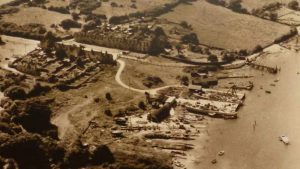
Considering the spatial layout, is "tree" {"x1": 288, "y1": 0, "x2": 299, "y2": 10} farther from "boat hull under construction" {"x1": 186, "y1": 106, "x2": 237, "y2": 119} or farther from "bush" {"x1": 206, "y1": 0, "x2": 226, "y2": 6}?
"boat hull under construction" {"x1": 186, "y1": 106, "x2": 237, "y2": 119}

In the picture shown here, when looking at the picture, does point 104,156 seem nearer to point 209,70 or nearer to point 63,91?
point 63,91

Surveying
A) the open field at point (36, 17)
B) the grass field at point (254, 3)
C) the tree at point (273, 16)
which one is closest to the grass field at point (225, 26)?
the tree at point (273, 16)

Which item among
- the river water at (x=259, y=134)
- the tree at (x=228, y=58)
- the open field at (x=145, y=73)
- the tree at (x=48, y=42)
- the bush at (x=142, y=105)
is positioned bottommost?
the river water at (x=259, y=134)

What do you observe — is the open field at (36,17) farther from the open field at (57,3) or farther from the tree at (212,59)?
the tree at (212,59)

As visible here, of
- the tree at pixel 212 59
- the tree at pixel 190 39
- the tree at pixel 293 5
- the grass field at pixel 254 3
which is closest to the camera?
the tree at pixel 212 59

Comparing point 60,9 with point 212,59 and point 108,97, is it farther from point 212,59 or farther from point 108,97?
point 108,97

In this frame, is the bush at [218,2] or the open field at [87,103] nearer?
the open field at [87,103]

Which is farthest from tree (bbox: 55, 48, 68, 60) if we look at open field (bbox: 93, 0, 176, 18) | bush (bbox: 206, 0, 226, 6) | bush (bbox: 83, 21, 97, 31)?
bush (bbox: 206, 0, 226, 6)

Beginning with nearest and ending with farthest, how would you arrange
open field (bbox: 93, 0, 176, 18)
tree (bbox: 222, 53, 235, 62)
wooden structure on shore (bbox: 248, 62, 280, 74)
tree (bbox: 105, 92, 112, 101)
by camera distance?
tree (bbox: 105, 92, 112, 101) < wooden structure on shore (bbox: 248, 62, 280, 74) < tree (bbox: 222, 53, 235, 62) < open field (bbox: 93, 0, 176, 18)
